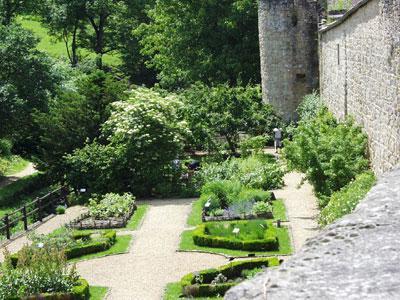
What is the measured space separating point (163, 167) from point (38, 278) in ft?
34.4

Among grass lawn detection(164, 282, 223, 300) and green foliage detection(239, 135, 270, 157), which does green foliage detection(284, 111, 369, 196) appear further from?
green foliage detection(239, 135, 270, 157)

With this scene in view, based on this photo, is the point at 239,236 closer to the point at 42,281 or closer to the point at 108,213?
the point at 42,281

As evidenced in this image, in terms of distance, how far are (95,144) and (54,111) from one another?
2047 millimetres

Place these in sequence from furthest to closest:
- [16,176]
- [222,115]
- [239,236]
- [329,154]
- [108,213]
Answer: [16,176], [222,115], [108,213], [329,154], [239,236]

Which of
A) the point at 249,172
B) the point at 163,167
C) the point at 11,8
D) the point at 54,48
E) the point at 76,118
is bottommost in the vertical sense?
the point at 249,172

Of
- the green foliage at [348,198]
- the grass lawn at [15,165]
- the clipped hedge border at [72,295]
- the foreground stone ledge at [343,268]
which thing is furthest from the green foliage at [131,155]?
the foreground stone ledge at [343,268]

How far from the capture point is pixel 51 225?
65.4 ft

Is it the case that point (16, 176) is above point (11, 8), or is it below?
below

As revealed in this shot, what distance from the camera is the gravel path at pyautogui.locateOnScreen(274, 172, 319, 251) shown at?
16.5m

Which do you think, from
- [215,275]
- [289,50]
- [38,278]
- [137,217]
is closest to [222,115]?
[289,50]

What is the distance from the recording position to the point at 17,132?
28.6m

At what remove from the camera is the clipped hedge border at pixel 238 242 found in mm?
15594

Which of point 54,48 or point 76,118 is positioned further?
point 54,48

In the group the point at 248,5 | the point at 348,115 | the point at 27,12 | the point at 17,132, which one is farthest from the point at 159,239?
the point at 27,12
